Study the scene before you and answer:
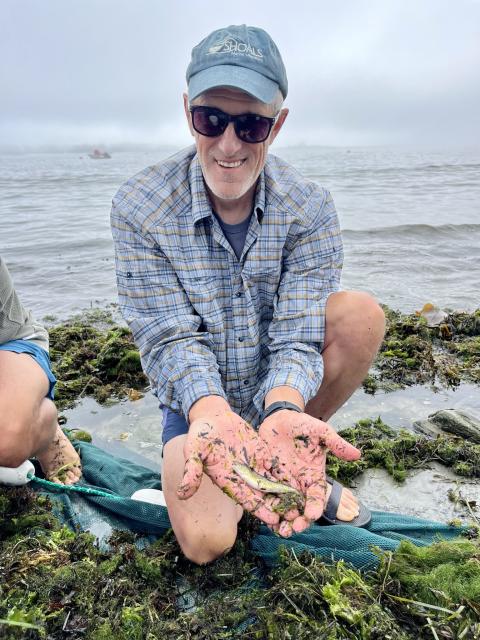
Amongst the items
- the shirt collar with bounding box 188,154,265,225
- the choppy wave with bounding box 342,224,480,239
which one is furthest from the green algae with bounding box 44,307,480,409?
the choppy wave with bounding box 342,224,480,239

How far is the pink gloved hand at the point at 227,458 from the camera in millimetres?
2209

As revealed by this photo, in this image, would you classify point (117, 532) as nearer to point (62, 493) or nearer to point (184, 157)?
point (62, 493)

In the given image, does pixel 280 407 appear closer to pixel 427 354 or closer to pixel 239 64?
pixel 239 64

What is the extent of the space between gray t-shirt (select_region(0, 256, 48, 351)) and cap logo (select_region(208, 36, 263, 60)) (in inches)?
72.9

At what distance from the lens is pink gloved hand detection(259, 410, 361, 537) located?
230 centimetres

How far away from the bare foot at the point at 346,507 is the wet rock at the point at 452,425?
128 centimetres

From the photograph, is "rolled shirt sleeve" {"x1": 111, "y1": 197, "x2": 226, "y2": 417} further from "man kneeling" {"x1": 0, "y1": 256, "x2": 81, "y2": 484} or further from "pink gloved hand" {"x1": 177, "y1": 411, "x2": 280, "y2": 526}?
"man kneeling" {"x1": 0, "y1": 256, "x2": 81, "y2": 484}

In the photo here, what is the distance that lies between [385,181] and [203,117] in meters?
24.4

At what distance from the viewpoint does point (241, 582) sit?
2549 mm

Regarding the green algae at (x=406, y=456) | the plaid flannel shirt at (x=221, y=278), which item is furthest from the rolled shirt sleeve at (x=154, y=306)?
the green algae at (x=406, y=456)

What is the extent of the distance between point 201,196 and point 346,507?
1909 millimetres

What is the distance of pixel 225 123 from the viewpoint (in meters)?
2.86

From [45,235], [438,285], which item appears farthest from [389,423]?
[45,235]

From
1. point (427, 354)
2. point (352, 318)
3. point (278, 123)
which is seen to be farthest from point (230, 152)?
point (427, 354)
